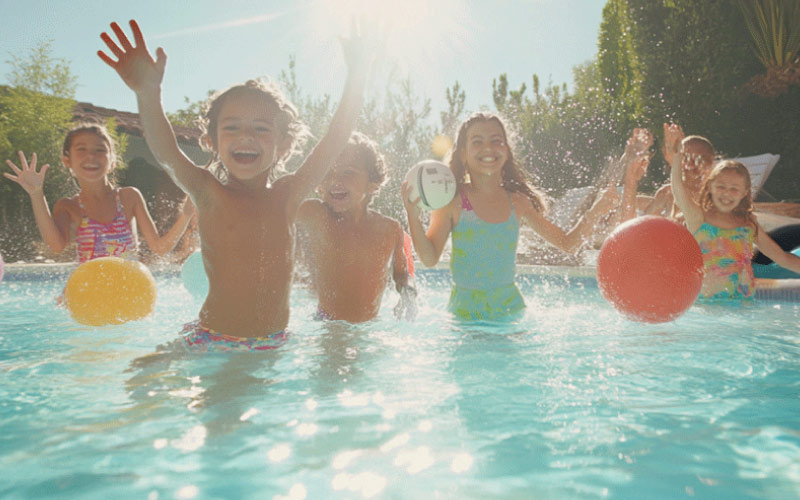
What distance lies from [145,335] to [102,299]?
1.67 feet

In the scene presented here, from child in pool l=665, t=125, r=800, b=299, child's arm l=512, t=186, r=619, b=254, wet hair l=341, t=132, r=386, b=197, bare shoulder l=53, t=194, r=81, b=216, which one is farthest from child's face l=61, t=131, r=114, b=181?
child in pool l=665, t=125, r=800, b=299

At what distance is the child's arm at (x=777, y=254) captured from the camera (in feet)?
17.7

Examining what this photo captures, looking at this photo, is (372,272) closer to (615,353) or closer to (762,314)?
(615,353)

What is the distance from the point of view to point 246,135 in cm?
309

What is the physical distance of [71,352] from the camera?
12.2 feet

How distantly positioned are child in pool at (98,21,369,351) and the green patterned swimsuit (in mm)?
1399

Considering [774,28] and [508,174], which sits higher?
[774,28]

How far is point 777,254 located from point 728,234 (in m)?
0.48

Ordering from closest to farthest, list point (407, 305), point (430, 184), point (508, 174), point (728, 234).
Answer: point (430, 184) → point (407, 305) → point (508, 174) → point (728, 234)

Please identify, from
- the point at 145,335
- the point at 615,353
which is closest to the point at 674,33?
the point at 615,353

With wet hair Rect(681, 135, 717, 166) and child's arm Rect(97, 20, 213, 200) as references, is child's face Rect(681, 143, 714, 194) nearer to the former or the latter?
wet hair Rect(681, 135, 717, 166)

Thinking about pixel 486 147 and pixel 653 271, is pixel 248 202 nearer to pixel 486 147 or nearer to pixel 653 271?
pixel 486 147

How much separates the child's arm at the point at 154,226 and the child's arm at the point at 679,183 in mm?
3638

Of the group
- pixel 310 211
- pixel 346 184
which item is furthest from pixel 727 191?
pixel 310 211
